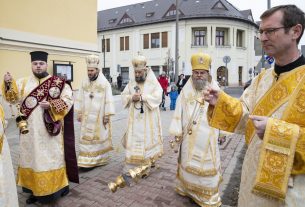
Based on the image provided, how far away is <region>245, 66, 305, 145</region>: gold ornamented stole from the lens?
1.88 m

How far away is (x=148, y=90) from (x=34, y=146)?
7.29 ft

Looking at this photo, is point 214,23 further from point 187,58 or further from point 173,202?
point 173,202

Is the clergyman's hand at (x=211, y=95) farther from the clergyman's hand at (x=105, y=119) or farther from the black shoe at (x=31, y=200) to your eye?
the clergyman's hand at (x=105, y=119)

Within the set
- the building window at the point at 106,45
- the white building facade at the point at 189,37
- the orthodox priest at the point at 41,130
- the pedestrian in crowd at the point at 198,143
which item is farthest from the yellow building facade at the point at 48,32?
the building window at the point at 106,45

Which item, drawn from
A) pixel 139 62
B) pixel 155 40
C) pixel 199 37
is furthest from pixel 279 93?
pixel 155 40

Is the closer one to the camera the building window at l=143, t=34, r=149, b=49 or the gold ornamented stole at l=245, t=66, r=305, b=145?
the gold ornamented stole at l=245, t=66, r=305, b=145

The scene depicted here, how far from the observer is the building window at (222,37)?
37.3 metres

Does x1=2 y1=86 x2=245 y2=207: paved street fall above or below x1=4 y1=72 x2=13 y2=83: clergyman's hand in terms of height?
below

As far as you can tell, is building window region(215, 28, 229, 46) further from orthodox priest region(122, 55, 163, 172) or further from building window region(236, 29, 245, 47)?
orthodox priest region(122, 55, 163, 172)

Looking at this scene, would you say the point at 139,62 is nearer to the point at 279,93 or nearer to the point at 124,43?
the point at 279,93

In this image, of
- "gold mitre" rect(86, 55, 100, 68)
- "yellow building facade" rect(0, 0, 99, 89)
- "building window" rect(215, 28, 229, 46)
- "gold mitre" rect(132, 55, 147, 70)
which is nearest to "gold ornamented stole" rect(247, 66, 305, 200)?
"gold mitre" rect(132, 55, 147, 70)

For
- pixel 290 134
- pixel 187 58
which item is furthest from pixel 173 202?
pixel 187 58

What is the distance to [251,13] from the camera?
41938 mm

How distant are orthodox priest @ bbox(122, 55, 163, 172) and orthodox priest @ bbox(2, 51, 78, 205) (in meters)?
1.30
